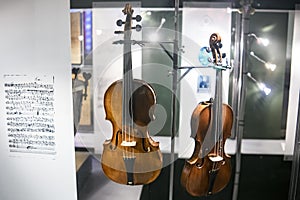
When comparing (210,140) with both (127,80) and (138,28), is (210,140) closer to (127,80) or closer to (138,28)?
(127,80)

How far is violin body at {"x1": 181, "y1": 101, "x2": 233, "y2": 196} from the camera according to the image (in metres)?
1.72

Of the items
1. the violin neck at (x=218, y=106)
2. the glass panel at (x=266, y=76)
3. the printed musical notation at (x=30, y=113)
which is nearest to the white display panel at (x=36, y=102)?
the printed musical notation at (x=30, y=113)

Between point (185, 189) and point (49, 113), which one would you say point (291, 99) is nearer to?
point (185, 189)

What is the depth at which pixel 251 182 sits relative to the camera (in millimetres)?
2047

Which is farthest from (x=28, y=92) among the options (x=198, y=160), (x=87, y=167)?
(x=198, y=160)

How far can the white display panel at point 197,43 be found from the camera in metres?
1.80

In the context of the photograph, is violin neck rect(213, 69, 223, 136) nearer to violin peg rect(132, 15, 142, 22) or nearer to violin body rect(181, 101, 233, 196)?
violin body rect(181, 101, 233, 196)

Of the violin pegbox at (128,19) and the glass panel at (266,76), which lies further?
the glass panel at (266,76)

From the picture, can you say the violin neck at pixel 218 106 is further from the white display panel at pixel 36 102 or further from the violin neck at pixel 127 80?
the white display panel at pixel 36 102

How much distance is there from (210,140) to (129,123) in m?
0.41

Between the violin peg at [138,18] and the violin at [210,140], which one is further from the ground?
the violin peg at [138,18]

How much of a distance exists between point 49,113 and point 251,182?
48.8 inches

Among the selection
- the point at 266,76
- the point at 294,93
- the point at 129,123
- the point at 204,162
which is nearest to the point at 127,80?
the point at 129,123

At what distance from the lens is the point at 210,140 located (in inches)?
67.3
